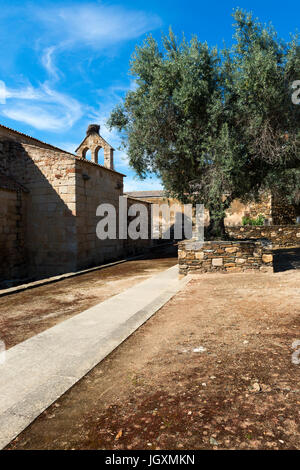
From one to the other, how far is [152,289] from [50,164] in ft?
27.5

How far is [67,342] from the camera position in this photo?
391 cm

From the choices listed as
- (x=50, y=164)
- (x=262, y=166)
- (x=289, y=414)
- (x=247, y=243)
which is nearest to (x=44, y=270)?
(x=50, y=164)

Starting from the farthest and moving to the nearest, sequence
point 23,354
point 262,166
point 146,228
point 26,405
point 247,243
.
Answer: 1. point 146,228
2. point 262,166
3. point 247,243
4. point 23,354
5. point 26,405

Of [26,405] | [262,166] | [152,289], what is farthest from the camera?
[262,166]

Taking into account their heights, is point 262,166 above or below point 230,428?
above

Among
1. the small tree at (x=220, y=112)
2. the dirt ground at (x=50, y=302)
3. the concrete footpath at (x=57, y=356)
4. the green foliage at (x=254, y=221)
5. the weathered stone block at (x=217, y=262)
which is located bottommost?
the dirt ground at (x=50, y=302)

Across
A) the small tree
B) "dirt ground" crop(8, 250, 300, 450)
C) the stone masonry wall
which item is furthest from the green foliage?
"dirt ground" crop(8, 250, 300, 450)

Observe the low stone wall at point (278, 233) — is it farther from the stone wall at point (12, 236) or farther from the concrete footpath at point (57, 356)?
the concrete footpath at point (57, 356)

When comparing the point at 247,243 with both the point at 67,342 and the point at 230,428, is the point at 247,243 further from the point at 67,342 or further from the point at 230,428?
the point at 230,428

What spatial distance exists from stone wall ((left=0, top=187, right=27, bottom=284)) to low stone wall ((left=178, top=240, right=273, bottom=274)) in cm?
779

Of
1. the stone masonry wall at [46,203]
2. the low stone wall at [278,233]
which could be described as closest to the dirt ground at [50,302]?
the stone masonry wall at [46,203]

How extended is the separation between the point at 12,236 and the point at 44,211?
69.5 inches

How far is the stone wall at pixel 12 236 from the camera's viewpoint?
468 inches

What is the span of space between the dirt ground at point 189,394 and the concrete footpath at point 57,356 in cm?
13
